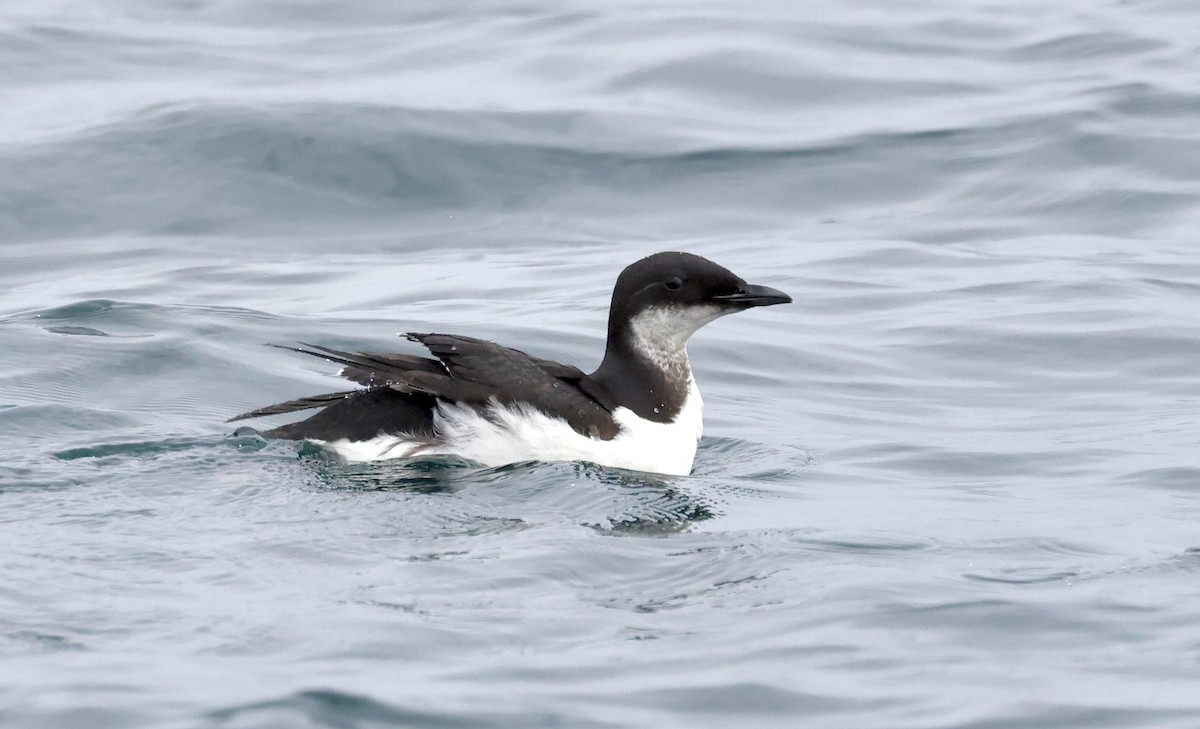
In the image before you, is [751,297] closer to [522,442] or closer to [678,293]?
[678,293]

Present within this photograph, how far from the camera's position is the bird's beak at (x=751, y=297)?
7812 millimetres

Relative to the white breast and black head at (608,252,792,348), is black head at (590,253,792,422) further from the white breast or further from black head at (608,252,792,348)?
the white breast

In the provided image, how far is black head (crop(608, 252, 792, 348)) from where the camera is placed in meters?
7.80

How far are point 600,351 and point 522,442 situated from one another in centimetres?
308

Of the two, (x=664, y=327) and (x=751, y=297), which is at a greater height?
(x=751, y=297)

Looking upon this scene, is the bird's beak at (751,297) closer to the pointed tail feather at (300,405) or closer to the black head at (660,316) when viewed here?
the black head at (660,316)

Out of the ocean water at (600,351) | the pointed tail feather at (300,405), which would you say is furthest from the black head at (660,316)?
the pointed tail feather at (300,405)

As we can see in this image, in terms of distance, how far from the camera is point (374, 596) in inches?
222

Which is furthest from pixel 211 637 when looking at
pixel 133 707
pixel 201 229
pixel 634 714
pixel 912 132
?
pixel 912 132

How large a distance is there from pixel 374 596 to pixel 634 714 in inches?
45.1

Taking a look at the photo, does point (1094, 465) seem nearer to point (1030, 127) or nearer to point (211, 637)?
point (211, 637)

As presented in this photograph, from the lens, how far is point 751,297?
784cm

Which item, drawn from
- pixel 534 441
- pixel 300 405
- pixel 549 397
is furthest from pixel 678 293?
pixel 300 405

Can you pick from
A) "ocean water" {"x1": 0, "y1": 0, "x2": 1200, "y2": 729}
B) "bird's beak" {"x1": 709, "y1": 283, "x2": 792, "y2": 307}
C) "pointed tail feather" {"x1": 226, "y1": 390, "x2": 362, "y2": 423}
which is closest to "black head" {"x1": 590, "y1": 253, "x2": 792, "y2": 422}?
"bird's beak" {"x1": 709, "y1": 283, "x2": 792, "y2": 307}
